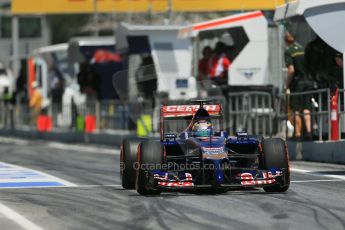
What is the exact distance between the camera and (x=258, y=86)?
26.4m

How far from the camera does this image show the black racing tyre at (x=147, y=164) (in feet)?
45.9

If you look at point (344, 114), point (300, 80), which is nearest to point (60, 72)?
point (300, 80)

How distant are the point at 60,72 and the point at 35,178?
23.2m

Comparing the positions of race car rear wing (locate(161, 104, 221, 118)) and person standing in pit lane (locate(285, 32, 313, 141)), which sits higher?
person standing in pit lane (locate(285, 32, 313, 141))

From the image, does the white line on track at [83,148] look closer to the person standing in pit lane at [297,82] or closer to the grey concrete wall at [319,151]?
the person standing in pit lane at [297,82]

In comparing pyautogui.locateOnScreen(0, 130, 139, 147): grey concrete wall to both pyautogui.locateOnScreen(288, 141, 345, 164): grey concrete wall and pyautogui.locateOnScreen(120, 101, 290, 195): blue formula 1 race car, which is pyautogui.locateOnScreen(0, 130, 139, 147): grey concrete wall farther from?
pyautogui.locateOnScreen(120, 101, 290, 195): blue formula 1 race car

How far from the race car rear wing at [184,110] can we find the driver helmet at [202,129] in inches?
37.4

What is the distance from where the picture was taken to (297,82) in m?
23.2

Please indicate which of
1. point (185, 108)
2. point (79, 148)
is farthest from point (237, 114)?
point (185, 108)

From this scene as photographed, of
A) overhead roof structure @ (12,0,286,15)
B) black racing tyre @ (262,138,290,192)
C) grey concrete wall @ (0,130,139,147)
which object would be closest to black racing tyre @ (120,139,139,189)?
black racing tyre @ (262,138,290,192)

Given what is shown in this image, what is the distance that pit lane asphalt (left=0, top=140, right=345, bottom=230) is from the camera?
10.9 metres

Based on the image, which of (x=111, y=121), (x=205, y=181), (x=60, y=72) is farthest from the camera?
(x=60, y=72)

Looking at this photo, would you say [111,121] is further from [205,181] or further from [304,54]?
[205,181]

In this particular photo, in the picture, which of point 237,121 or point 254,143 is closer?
point 254,143
